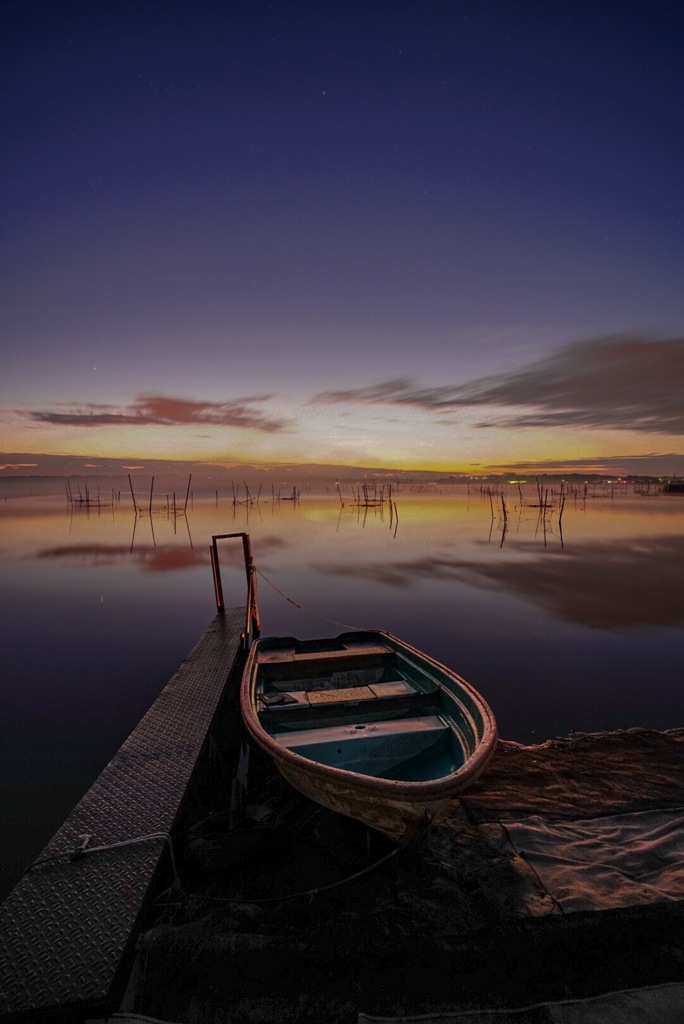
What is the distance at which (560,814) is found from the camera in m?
6.21

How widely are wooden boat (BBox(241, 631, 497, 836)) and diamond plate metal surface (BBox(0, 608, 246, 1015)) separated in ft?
4.37

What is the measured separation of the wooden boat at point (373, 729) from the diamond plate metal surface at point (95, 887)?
52.4 inches

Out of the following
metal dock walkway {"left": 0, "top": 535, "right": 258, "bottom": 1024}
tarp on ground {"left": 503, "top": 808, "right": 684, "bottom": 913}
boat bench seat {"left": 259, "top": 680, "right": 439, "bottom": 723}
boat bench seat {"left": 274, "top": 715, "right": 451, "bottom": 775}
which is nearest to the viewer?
metal dock walkway {"left": 0, "top": 535, "right": 258, "bottom": 1024}

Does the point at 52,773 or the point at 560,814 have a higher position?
the point at 560,814

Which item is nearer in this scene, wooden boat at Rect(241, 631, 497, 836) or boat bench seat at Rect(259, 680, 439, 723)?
wooden boat at Rect(241, 631, 497, 836)

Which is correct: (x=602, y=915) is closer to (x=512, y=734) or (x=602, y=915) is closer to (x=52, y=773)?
(x=512, y=734)

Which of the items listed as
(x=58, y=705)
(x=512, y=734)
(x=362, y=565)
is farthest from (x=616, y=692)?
(x=362, y=565)

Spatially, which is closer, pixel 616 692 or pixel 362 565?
pixel 616 692

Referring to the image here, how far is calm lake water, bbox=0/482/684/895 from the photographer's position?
988 cm

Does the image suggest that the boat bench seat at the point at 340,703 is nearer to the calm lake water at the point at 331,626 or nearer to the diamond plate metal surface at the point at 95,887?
the diamond plate metal surface at the point at 95,887

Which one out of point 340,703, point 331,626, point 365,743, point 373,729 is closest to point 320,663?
point 340,703

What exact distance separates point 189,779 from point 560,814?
4.96 metres

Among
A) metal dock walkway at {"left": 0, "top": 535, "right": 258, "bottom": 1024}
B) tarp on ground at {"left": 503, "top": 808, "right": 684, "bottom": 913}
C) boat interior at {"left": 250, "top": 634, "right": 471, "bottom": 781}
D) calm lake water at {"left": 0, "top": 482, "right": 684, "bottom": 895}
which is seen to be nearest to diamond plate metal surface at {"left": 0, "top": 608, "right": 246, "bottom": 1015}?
metal dock walkway at {"left": 0, "top": 535, "right": 258, "bottom": 1024}

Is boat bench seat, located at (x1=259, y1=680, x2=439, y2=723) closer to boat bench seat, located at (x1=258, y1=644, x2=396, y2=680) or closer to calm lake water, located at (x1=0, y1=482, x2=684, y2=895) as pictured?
boat bench seat, located at (x1=258, y1=644, x2=396, y2=680)
